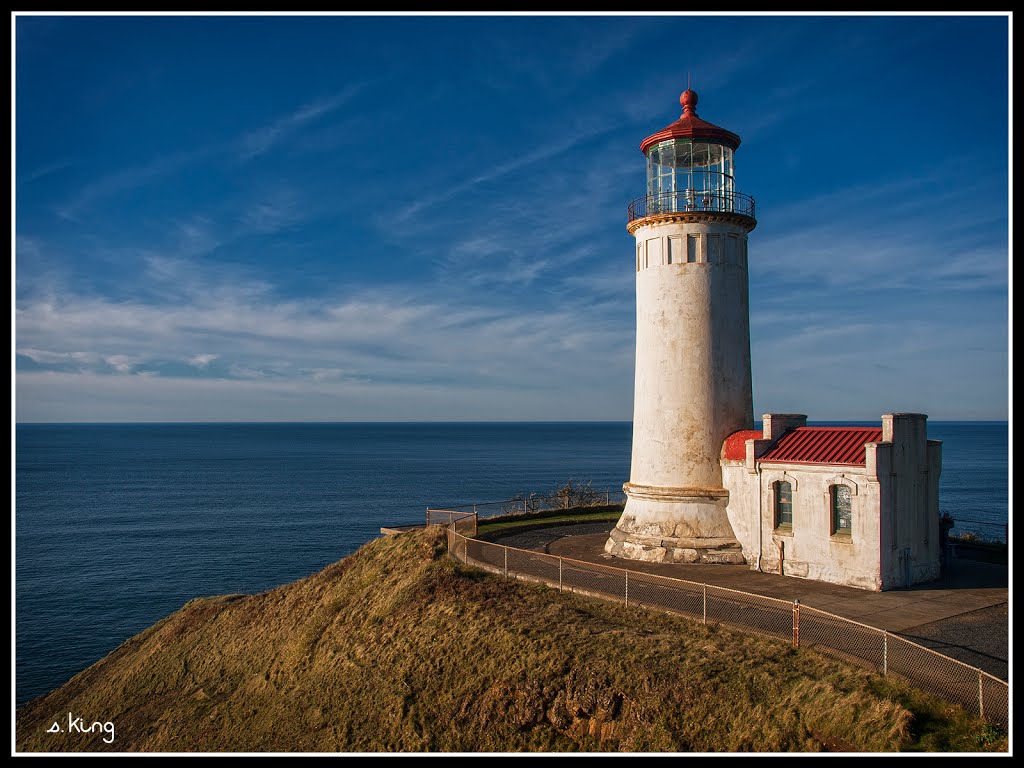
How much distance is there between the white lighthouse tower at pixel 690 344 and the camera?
22734 mm

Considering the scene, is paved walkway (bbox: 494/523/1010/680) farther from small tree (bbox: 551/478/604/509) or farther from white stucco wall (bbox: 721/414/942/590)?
small tree (bbox: 551/478/604/509)

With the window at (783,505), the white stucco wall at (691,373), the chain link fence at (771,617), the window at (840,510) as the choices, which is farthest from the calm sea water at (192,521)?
the chain link fence at (771,617)

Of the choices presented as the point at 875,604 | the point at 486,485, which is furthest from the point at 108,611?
the point at 486,485

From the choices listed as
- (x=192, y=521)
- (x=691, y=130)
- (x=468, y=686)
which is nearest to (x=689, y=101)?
(x=691, y=130)

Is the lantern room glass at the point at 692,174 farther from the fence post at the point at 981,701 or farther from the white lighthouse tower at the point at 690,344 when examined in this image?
Result: the fence post at the point at 981,701

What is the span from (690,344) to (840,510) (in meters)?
6.36

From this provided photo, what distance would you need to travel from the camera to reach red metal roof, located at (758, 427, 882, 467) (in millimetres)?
19359

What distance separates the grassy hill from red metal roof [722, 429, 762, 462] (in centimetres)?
691

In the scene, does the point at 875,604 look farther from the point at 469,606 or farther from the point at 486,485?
the point at 486,485

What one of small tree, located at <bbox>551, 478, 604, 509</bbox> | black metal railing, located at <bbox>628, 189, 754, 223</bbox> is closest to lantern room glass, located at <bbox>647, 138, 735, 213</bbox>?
black metal railing, located at <bbox>628, 189, 754, 223</bbox>

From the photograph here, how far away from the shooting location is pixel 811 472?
1973cm

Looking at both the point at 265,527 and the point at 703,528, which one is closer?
the point at 703,528

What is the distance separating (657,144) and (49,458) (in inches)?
6398

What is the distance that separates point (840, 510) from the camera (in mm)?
19469
